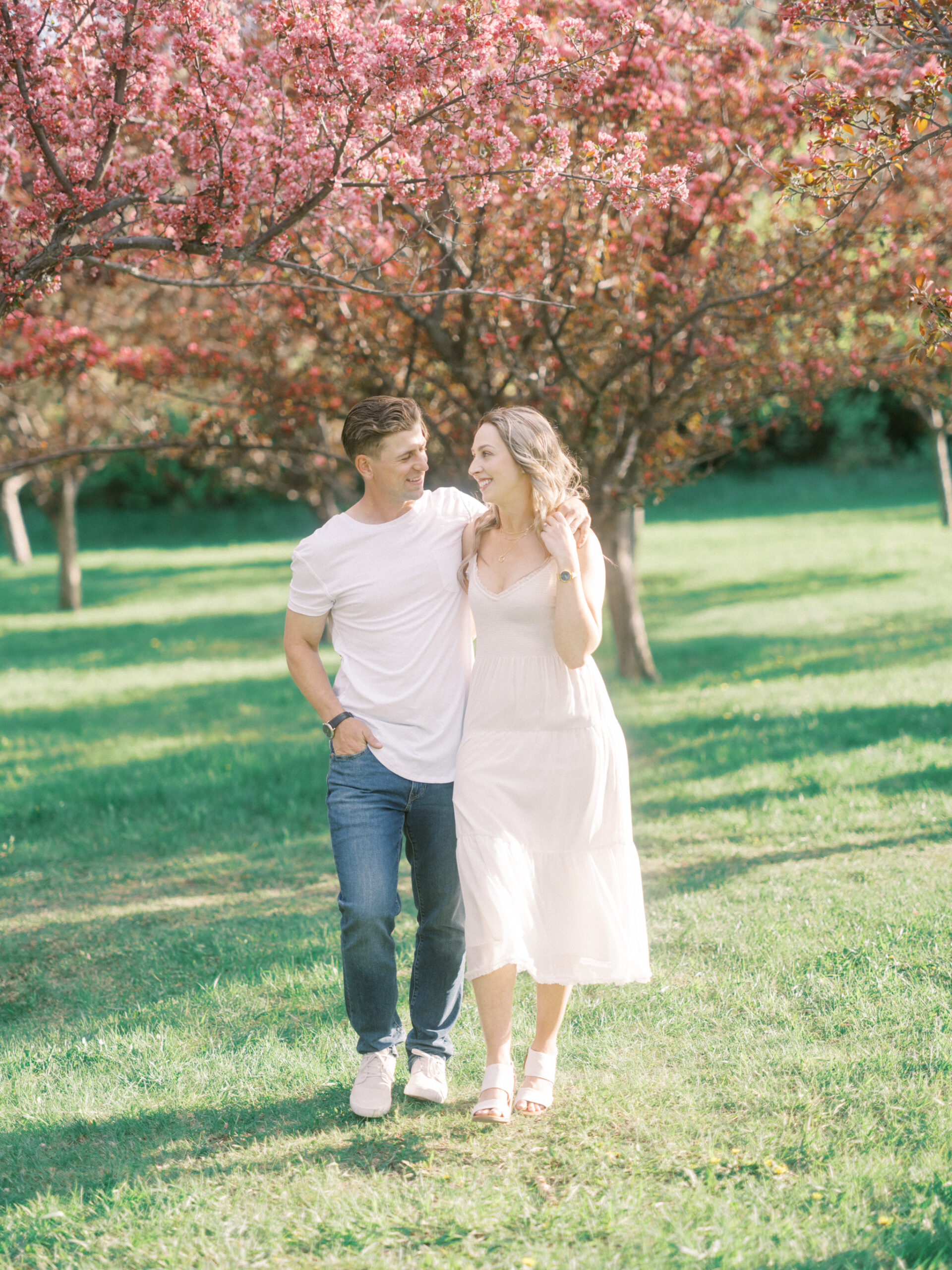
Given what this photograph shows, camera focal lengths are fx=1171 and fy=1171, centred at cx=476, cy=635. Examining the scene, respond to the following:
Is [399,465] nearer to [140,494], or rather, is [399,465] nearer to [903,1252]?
[903,1252]

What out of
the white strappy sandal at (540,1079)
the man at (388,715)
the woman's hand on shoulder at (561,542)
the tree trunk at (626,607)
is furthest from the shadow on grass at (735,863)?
the tree trunk at (626,607)

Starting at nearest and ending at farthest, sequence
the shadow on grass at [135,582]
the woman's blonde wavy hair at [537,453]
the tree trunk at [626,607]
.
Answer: the woman's blonde wavy hair at [537,453] < the tree trunk at [626,607] < the shadow on grass at [135,582]

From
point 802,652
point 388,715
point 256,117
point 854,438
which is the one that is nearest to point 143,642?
point 802,652

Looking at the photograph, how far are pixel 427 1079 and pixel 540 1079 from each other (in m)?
0.36

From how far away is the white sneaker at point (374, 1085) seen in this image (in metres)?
3.62

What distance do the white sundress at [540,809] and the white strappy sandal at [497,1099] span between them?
311 mm

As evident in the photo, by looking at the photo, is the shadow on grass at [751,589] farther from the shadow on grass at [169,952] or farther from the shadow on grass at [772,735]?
the shadow on grass at [169,952]

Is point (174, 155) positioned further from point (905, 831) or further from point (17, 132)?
point (905, 831)

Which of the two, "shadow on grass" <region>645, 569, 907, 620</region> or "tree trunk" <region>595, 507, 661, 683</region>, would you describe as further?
"shadow on grass" <region>645, 569, 907, 620</region>

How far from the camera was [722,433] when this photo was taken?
945 centimetres

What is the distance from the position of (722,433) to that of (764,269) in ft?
5.85

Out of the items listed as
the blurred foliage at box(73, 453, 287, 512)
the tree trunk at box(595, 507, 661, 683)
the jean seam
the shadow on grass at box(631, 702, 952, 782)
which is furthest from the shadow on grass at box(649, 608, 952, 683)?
the blurred foliage at box(73, 453, 287, 512)

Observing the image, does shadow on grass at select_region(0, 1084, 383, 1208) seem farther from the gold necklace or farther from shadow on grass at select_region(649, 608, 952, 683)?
shadow on grass at select_region(649, 608, 952, 683)

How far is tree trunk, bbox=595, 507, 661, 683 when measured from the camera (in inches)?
442
